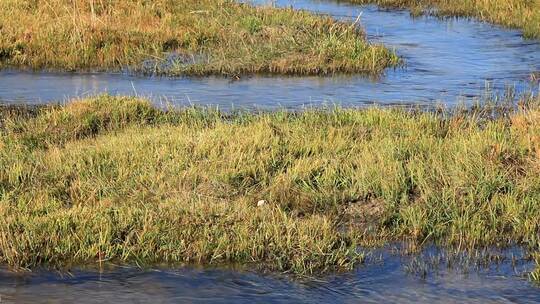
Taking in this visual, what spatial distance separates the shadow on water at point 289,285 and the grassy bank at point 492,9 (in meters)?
13.4

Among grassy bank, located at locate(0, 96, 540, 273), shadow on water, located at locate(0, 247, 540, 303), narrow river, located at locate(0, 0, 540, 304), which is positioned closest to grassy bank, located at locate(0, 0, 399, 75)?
narrow river, located at locate(0, 0, 540, 304)

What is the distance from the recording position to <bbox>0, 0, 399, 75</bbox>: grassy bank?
1623 centimetres

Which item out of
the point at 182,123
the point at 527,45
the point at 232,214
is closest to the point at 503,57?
the point at 527,45

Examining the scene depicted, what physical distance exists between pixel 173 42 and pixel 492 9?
8.83 meters

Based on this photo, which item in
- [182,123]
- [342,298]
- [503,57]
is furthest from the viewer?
[503,57]

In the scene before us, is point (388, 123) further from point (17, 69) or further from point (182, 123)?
point (17, 69)

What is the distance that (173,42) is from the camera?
17906 millimetres

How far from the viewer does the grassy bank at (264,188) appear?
6.97 metres

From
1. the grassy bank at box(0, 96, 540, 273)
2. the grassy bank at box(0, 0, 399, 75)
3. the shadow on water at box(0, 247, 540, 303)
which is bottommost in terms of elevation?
the shadow on water at box(0, 247, 540, 303)

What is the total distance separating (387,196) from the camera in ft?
26.8

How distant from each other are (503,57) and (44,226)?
40.0 ft

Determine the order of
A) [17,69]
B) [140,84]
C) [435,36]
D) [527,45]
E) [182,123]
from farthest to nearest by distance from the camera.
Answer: [435,36], [527,45], [17,69], [140,84], [182,123]

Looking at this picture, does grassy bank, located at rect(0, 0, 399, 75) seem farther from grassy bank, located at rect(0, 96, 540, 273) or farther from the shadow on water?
the shadow on water

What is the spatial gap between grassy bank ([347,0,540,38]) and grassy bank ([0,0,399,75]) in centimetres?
433
